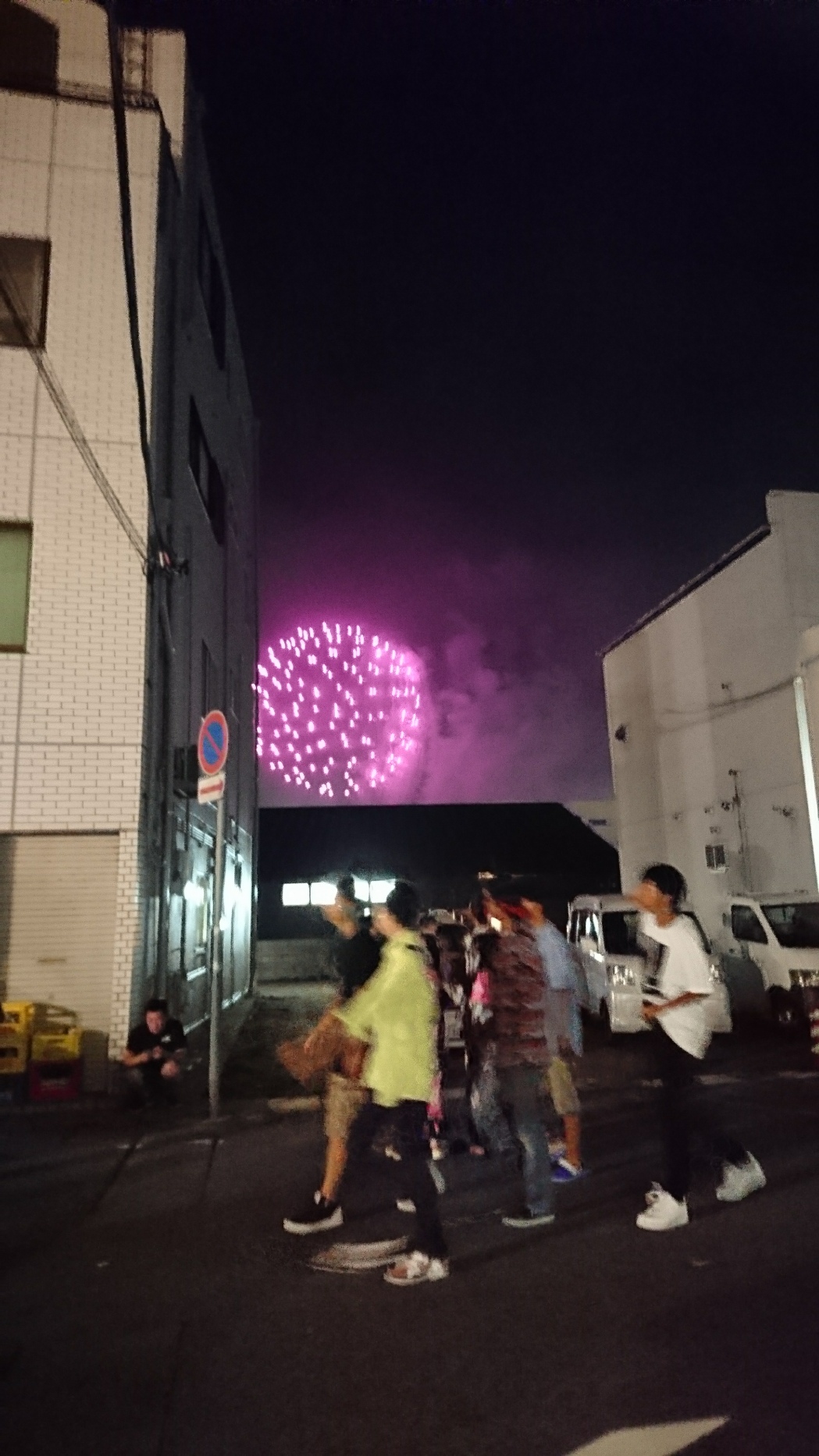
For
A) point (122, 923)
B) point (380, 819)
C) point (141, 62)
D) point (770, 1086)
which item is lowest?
point (770, 1086)

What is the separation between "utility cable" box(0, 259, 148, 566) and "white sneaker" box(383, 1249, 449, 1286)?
7216mm

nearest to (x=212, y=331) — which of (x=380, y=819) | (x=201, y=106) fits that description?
(x=201, y=106)

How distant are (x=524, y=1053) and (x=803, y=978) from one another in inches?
308

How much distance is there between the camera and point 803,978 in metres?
11.8

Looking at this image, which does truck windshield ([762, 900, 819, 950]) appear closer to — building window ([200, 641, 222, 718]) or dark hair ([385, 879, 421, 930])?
building window ([200, 641, 222, 718])

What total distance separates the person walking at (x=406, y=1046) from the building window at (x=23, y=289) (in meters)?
8.09

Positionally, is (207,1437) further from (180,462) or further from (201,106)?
(201,106)

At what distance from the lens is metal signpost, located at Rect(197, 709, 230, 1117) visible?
7.92m

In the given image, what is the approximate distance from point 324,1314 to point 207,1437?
972 millimetres

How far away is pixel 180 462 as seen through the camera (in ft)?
37.0

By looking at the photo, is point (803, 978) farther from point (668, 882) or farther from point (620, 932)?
point (668, 882)

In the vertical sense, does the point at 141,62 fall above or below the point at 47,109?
above

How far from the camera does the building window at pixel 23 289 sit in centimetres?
988

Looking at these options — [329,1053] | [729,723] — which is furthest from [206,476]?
[729,723]
